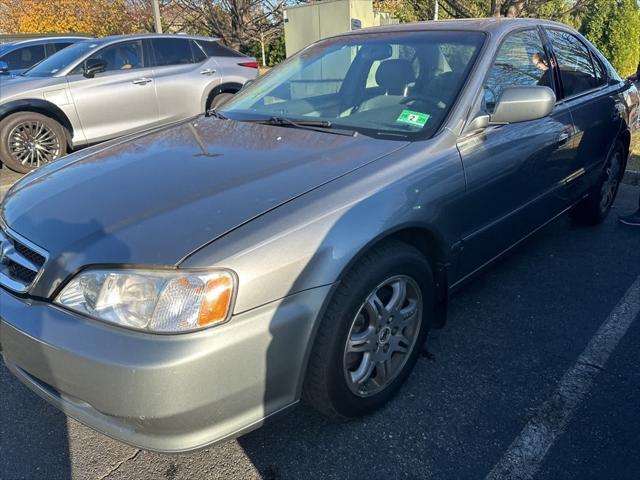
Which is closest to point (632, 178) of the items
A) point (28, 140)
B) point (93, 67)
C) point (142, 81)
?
point (142, 81)

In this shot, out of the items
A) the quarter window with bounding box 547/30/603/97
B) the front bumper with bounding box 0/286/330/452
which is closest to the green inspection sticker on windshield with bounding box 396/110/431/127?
the front bumper with bounding box 0/286/330/452

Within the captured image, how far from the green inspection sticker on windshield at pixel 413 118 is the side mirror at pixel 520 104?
13.6 inches

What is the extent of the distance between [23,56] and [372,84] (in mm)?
9692

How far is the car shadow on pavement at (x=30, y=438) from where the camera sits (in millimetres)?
2090

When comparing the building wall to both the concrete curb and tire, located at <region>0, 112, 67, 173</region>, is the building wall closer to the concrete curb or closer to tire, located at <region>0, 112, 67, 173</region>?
tire, located at <region>0, 112, 67, 173</region>

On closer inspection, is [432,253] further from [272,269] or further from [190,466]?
[190,466]

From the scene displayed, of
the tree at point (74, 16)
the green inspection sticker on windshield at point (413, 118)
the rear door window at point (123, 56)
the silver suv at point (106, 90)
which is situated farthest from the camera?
the tree at point (74, 16)

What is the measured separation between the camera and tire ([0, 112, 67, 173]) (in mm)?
6273

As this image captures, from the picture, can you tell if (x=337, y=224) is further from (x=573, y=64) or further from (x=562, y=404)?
(x=573, y=64)

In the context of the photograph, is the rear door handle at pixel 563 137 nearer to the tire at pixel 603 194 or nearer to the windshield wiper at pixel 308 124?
the tire at pixel 603 194

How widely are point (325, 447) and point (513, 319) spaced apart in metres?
1.50

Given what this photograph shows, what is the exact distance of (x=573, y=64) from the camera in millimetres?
3705

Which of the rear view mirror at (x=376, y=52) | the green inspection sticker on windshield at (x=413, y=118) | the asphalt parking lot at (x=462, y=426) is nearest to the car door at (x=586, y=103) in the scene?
the asphalt parking lot at (x=462, y=426)

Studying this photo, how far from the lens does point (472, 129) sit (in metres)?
2.52
